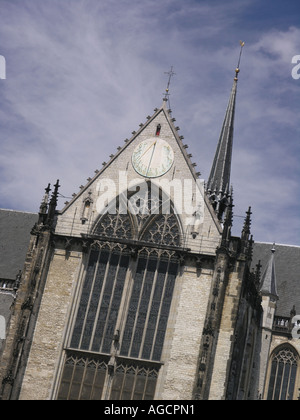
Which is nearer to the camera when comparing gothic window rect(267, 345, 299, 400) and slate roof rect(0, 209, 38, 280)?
slate roof rect(0, 209, 38, 280)

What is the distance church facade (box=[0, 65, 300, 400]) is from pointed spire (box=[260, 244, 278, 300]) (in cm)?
587

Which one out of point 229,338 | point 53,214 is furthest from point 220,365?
point 53,214

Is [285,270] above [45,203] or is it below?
above

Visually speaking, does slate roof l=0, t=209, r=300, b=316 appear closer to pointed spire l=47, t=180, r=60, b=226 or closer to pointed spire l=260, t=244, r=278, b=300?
pointed spire l=260, t=244, r=278, b=300

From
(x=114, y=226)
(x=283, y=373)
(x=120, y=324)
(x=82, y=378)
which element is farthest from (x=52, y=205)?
(x=283, y=373)

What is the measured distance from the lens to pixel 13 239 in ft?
145

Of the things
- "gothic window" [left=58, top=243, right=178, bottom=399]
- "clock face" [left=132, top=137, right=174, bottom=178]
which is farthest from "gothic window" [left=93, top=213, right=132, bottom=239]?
"clock face" [left=132, top=137, right=174, bottom=178]

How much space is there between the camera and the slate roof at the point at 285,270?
4488 cm

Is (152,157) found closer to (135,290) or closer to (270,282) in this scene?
(135,290)

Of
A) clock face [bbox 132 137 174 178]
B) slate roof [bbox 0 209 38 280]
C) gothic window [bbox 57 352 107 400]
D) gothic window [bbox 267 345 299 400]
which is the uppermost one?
clock face [bbox 132 137 174 178]

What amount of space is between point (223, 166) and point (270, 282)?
23.8ft

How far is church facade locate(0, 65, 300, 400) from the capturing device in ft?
111
